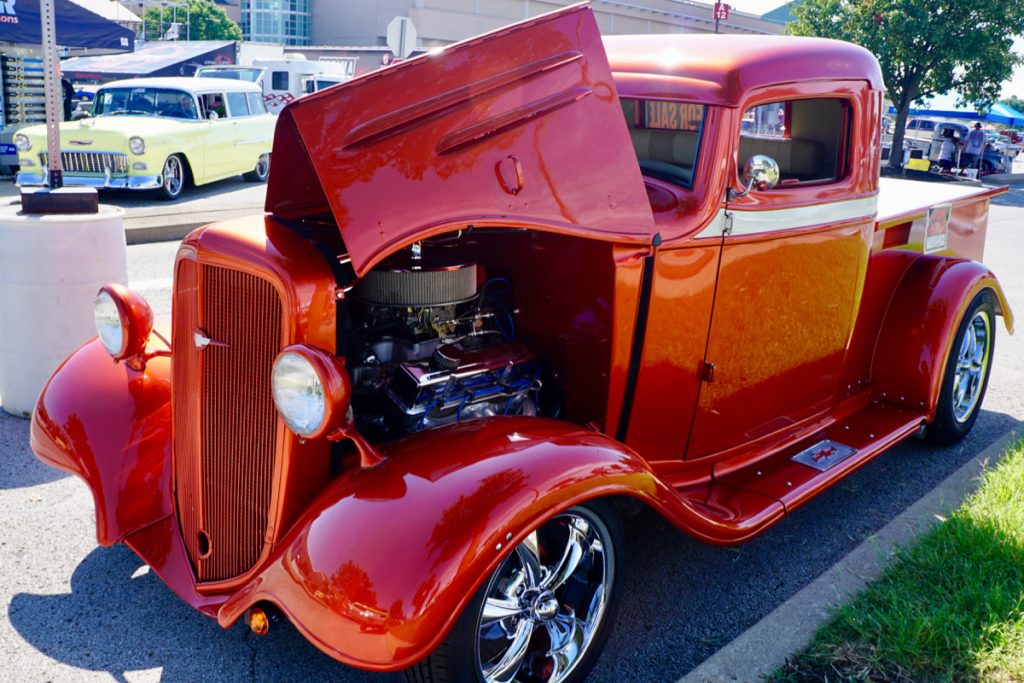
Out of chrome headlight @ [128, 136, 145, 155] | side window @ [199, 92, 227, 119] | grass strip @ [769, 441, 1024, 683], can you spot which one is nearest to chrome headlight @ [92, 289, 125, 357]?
grass strip @ [769, 441, 1024, 683]

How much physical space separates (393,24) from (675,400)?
748 centimetres

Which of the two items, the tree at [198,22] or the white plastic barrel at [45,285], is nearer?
the white plastic barrel at [45,285]

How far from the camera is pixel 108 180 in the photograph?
12.1 meters

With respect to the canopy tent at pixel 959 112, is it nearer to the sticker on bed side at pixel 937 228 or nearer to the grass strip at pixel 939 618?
the sticker on bed side at pixel 937 228

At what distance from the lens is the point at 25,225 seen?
15.0ft

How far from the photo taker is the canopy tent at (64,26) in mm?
14577

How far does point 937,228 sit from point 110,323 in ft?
13.1

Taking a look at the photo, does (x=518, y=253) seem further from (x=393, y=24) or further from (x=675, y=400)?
(x=393, y=24)

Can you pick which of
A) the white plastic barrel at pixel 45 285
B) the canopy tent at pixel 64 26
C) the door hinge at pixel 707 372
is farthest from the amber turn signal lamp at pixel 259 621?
the canopy tent at pixel 64 26

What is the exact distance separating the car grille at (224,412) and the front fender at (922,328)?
10.2 ft

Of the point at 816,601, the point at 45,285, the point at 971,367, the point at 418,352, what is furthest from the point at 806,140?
the point at 45,285

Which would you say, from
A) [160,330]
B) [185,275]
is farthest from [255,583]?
[160,330]

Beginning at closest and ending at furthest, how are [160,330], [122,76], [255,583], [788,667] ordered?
[255,583] < [788,667] < [160,330] < [122,76]

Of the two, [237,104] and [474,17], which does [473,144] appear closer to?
[237,104]
